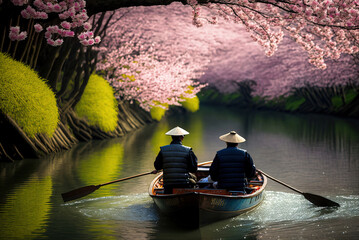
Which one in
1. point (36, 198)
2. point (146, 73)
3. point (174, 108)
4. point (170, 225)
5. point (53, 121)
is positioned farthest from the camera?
point (174, 108)

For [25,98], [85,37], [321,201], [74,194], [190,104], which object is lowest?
[190,104]

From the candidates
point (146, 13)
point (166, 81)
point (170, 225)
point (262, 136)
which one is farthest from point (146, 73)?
point (170, 225)

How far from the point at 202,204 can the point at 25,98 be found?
30.2 feet

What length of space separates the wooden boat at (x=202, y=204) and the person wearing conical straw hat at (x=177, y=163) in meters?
0.37

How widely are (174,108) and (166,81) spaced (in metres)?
16.6

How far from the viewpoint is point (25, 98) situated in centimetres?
1712

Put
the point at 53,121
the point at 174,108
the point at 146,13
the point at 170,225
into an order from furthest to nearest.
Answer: the point at 174,108, the point at 146,13, the point at 53,121, the point at 170,225

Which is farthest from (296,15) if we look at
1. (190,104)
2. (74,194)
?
(190,104)

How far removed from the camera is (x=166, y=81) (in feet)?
107

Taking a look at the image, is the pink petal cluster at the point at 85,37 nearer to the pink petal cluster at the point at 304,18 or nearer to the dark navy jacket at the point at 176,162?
the pink petal cluster at the point at 304,18

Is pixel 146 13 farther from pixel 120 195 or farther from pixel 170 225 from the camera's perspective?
pixel 170 225

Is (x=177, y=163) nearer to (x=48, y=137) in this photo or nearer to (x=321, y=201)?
(x=321, y=201)

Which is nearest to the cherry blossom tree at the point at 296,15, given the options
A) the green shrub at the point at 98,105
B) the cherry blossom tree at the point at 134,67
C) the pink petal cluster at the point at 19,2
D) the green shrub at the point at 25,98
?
the pink petal cluster at the point at 19,2

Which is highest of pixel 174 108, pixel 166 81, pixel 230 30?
pixel 230 30
